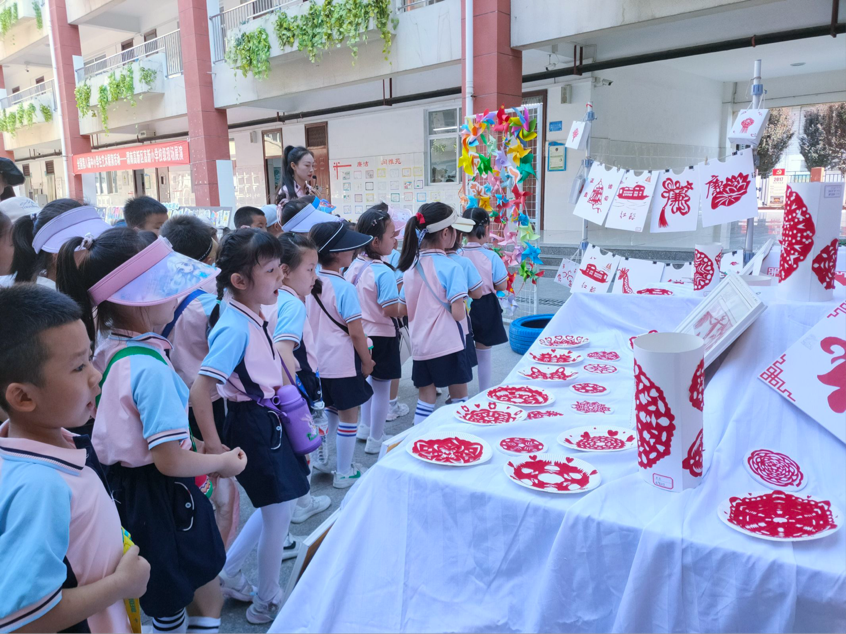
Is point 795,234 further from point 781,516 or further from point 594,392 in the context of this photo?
point 781,516

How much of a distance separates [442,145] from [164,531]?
9.77 m

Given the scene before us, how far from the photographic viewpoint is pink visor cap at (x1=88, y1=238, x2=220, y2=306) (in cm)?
137

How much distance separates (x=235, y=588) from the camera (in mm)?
1940

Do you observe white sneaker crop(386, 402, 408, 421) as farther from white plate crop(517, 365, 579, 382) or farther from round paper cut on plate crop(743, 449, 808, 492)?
round paper cut on plate crop(743, 449, 808, 492)

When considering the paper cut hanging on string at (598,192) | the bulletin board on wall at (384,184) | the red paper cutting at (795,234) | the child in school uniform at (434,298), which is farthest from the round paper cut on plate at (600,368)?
the bulletin board on wall at (384,184)

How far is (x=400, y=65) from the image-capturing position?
774 centimetres

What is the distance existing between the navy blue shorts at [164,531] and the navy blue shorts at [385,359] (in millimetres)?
1721

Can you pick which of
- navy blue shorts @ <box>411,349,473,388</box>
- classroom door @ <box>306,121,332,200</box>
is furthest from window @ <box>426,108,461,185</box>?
navy blue shorts @ <box>411,349,473,388</box>

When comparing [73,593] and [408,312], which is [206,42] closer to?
[408,312]

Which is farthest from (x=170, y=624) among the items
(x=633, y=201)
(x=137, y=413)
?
(x=633, y=201)

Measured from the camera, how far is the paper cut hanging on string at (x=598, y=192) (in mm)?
3832

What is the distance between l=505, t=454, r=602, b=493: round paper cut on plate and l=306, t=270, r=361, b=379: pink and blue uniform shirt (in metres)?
1.58

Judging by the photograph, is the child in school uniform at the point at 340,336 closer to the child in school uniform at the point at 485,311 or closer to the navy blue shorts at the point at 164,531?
the child in school uniform at the point at 485,311

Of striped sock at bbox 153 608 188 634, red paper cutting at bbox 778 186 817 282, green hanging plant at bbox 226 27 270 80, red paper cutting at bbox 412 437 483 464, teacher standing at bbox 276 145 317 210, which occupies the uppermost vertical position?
green hanging plant at bbox 226 27 270 80
